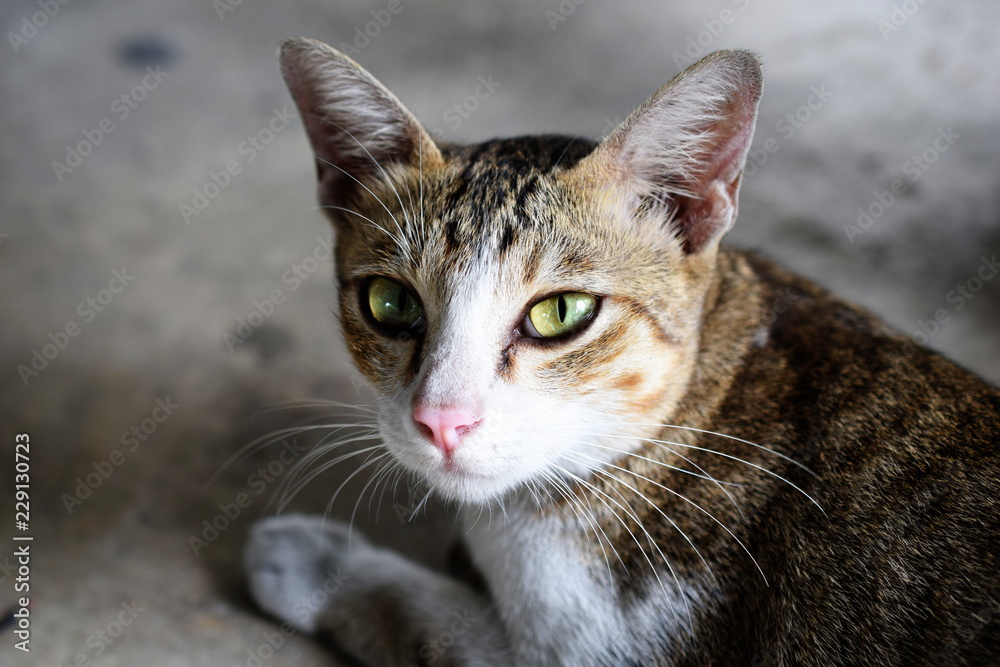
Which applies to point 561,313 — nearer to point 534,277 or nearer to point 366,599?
point 534,277

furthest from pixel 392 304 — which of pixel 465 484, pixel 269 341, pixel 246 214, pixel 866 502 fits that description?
pixel 246 214

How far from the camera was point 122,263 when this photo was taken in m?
4.02

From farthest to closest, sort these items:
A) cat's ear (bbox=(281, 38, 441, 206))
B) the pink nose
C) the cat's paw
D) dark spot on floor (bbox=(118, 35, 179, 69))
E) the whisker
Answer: dark spot on floor (bbox=(118, 35, 179, 69)), the cat's paw, cat's ear (bbox=(281, 38, 441, 206)), the whisker, the pink nose

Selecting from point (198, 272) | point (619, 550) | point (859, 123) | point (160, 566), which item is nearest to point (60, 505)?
point (160, 566)

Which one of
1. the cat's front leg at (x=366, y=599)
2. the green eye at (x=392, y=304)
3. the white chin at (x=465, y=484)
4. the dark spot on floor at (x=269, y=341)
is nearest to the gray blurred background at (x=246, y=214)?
the dark spot on floor at (x=269, y=341)

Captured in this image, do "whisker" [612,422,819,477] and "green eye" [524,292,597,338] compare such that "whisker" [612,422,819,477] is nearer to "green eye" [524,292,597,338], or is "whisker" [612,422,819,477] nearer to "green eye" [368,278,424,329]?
"green eye" [524,292,597,338]

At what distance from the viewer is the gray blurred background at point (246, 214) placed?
2.94 m

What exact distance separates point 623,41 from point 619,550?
13.4ft

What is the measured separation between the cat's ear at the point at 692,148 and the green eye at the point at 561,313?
0.33 m

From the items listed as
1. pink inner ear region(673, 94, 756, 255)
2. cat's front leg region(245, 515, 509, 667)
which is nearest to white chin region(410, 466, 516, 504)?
cat's front leg region(245, 515, 509, 667)

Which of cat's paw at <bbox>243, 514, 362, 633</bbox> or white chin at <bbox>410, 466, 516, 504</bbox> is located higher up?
white chin at <bbox>410, 466, 516, 504</bbox>

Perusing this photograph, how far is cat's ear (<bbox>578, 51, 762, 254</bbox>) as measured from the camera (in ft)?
6.38

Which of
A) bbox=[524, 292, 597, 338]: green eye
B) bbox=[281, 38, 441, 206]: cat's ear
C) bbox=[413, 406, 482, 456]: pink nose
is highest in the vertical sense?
bbox=[281, 38, 441, 206]: cat's ear

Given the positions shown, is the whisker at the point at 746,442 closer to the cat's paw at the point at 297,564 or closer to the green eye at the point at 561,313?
the green eye at the point at 561,313
